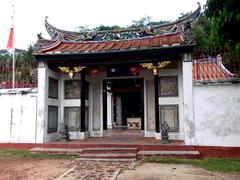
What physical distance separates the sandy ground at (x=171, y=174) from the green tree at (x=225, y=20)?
9.76 ft

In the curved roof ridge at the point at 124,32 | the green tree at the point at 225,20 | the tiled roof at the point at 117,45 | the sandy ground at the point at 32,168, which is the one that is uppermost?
the curved roof ridge at the point at 124,32

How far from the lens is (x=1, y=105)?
389 inches

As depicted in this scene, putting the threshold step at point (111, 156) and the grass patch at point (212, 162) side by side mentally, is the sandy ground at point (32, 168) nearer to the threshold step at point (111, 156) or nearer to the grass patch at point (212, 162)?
the threshold step at point (111, 156)

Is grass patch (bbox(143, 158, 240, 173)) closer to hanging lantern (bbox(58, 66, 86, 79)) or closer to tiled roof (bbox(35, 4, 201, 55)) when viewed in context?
tiled roof (bbox(35, 4, 201, 55))

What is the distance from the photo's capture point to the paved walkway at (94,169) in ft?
19.1

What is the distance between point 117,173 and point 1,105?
5969mm

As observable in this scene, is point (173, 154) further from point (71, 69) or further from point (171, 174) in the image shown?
point (71, 69)

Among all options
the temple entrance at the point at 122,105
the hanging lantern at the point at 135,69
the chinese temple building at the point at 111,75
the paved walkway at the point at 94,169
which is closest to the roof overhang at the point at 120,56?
the chinese temple building at the point at 111,75

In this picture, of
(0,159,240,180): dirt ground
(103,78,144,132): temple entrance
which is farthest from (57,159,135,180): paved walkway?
(103,78,144,132): temple entrance

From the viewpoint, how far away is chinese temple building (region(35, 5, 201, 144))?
8.85m

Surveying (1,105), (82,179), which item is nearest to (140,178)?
(82,179)

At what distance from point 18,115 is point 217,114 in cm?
688

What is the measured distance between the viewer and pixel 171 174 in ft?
19.6

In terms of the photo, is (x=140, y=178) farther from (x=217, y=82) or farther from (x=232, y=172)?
(x=217, y=82)
